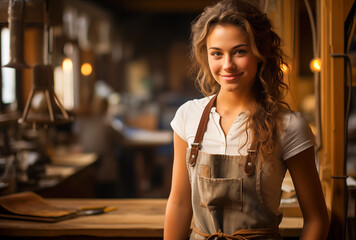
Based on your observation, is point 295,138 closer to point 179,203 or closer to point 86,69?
A: point 179,203

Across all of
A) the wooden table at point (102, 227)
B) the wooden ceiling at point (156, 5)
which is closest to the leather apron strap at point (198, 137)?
the wooden table at point (102, 227)

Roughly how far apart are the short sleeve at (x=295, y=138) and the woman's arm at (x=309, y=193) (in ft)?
0.06

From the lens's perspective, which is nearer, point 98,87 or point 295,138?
point 295,138

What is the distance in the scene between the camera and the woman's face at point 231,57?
5.21 ft

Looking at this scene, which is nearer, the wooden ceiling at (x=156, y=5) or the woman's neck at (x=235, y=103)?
the woman's neck at (x=235, y=103)

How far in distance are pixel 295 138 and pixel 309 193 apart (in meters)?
0.20

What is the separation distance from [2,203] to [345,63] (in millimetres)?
1847

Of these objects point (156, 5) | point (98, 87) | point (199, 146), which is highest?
point (156, 5)

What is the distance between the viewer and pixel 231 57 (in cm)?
160

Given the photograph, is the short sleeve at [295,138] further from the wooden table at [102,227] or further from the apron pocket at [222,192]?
the wooden table at [102,227]

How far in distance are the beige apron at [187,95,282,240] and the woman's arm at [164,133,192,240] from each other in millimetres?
102

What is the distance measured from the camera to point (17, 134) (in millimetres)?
3803

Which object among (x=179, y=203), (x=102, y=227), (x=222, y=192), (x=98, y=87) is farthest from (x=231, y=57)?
(x=98, y=87)

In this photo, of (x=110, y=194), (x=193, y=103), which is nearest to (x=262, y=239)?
(x=193, y=103)
